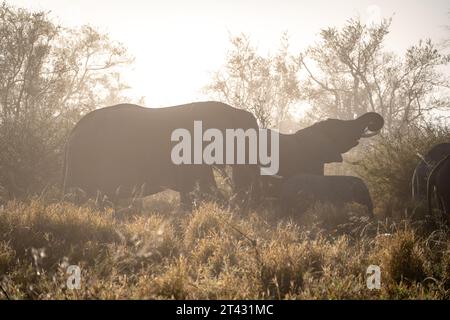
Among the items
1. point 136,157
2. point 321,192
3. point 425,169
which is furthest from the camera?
point 136,157

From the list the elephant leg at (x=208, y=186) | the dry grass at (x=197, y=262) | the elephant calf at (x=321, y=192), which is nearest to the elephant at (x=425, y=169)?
the elephant calf at (x=321, y=192)

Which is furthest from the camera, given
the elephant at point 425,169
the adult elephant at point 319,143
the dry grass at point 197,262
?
the adult elephant at point 319,143

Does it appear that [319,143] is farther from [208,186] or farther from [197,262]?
[197,262]

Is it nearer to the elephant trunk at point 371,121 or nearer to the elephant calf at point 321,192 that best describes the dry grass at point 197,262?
the elephant calf at point 321,192

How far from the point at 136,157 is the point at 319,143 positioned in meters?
4.49

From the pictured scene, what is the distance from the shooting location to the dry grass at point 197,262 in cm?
352

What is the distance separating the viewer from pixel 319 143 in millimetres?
9812

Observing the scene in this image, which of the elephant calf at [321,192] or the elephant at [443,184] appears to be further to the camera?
the elephant calf at [321,192]

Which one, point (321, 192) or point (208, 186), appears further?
point (208, 186)
